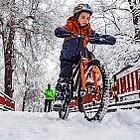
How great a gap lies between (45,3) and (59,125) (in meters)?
18.0

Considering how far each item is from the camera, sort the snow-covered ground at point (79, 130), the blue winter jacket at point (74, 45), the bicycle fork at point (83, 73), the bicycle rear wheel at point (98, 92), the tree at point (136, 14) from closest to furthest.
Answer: the snow-covered ground at point (79, 130) < the bicycle rear wheel at point (98, 92) < the bicycle fork at point (83, 73) < the blue winter jacket at point (74, 45) < the tree at point (136, 14)

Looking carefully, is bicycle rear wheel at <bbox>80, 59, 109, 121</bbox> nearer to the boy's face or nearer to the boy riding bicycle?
the boy riding bicycle

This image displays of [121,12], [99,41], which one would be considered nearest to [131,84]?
[99,41]

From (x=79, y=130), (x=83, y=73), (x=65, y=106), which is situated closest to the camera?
(x=79, y=130)

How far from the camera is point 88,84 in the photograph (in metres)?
6.01

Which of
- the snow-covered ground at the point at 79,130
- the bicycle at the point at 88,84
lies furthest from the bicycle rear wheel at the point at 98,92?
the snow-covered ground at the point at 79,130

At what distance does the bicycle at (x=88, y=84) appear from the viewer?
5.61 m

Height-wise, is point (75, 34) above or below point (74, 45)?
above

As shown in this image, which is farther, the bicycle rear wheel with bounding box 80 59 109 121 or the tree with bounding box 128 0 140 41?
the tree with bounding box 128 0 140 41

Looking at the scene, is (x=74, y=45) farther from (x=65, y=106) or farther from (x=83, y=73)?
(x=65, y=106)

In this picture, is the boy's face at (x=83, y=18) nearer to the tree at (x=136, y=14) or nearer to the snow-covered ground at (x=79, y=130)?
the snow-covered ground at (x=79, y=130)

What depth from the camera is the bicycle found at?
18.4ft

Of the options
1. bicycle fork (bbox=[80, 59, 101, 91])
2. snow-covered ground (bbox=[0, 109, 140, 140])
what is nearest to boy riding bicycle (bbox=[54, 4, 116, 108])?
bicycle fork (bbox=[80, 59, 101, 91])

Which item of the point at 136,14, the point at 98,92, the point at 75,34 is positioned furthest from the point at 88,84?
the point at 136,14
